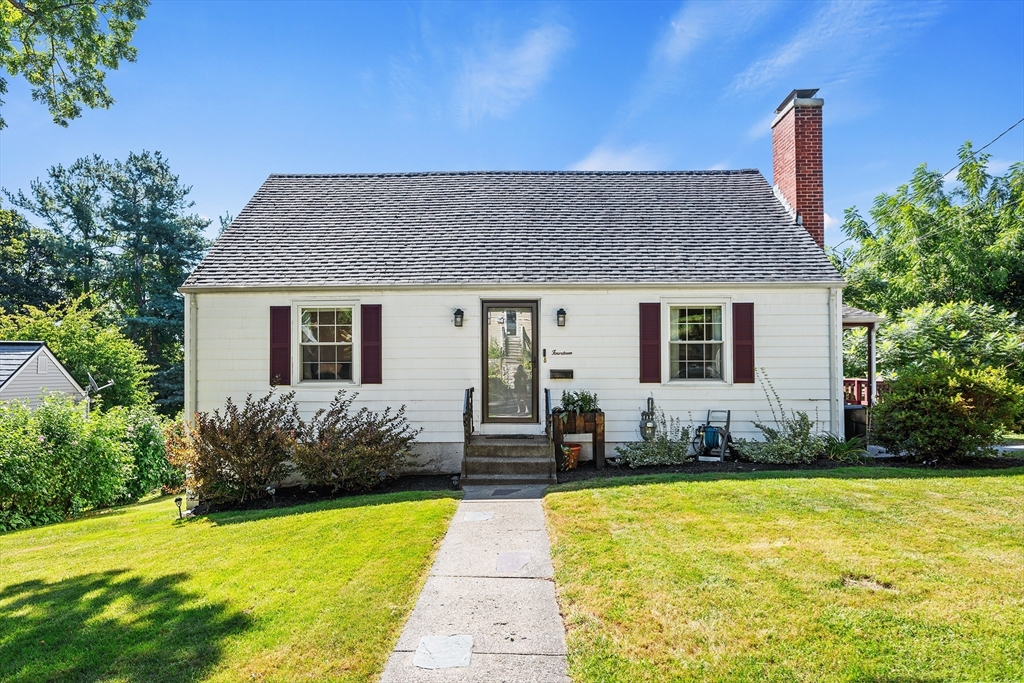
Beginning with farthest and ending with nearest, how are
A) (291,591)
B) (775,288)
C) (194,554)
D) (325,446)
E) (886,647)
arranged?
1. (775,288)
2. (325,446)
3. (194,554)
4. (291,591)
5. (886,647)

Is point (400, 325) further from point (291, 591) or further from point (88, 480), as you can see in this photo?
point (88, 480)

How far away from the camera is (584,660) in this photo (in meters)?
3.04

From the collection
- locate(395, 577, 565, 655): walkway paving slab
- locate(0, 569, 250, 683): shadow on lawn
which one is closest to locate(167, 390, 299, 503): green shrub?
locate(0, 569, 250, 683): shadow on lawn

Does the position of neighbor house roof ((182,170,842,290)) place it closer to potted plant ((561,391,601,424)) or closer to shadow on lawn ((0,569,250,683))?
potted plant ((561,391,601,424))

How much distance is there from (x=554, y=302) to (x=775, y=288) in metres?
3.67

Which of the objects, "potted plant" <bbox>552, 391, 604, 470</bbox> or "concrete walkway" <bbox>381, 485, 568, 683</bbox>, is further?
"potted plant" <bbox>552, 391, 604, 470</bbox>

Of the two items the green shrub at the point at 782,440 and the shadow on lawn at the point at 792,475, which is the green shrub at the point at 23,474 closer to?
the shadow on lawn at the point at 792,475

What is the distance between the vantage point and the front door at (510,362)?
895cm

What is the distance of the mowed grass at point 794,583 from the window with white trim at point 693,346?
9.18 ft

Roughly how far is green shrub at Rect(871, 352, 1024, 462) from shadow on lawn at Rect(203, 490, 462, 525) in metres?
7.01

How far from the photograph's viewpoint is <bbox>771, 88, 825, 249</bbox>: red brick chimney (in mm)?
10125

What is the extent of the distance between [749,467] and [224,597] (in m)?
7.18

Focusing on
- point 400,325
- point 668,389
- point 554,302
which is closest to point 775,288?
point 668,389

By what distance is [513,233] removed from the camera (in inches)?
393
